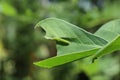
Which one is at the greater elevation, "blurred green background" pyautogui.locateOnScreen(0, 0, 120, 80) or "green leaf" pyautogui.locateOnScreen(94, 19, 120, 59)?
"green leaf" pyautogui.locateOnScreen(94, 19, 120, 59)

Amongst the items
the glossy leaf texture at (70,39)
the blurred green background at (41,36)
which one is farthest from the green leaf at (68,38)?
the blurred green background at (41,36)

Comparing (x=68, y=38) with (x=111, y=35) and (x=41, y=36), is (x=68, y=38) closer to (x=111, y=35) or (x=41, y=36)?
(x=111, y=35)

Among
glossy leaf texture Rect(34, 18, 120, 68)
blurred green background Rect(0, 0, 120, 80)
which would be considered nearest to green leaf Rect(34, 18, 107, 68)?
glossy leaf texture Rect(34, 18, 120, 68)

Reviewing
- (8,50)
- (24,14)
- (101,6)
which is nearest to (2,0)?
(24,14)

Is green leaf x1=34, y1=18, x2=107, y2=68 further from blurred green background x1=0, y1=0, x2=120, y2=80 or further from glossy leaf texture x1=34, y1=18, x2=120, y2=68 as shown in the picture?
blurred green background x1=0, y1=0, x2=120, y2=80

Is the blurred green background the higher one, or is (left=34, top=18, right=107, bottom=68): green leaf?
(left=34, top=18, right=107, bottom=68): green leaf

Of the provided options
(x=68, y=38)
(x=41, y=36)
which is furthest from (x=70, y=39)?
(x=41, y=36)

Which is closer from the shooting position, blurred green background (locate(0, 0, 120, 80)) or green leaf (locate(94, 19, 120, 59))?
green leaf (locate(94, 19, 120, 59))

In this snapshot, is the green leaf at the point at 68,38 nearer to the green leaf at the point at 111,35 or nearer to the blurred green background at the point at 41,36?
the green leaf at the point at 111,35

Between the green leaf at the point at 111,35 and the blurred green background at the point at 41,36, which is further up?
the green leaf at the point at 111,35
